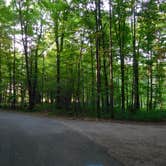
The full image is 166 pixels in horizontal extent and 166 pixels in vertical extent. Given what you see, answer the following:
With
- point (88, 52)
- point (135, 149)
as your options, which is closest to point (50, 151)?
point (135, 149)

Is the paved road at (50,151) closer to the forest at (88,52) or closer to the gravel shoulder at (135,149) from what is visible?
the gravel shoulder at (135,149)

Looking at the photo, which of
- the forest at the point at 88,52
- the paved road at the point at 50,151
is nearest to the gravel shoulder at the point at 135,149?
the paved road at the point at 50,151

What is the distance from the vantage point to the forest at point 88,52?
20.2m

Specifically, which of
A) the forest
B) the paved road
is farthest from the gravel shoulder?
the forest

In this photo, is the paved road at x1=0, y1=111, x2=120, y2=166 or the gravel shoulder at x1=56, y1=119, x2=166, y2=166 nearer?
the paved road at x1=0, y1=111, x2=120, y2=166

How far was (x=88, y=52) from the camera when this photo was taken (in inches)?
1014

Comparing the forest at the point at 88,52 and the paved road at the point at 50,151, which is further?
the forest at the point at 88,52

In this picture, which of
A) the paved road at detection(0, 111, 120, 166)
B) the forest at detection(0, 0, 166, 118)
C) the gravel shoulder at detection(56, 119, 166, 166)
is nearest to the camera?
the paved road at detection(0, 111, 120, 166)

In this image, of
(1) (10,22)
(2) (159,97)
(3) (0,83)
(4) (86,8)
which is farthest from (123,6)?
(3) (0,83)

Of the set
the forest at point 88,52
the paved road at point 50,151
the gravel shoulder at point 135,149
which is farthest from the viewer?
the forest at point 88,52

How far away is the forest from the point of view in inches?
796

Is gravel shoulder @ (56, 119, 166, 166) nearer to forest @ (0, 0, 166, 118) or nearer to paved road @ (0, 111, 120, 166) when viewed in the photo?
paved road @ (0, 111, 120, 166)

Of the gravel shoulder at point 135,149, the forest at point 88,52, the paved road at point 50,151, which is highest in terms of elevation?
the forest at point 88,52

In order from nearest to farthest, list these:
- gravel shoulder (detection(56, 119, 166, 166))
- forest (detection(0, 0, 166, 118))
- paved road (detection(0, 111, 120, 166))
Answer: paved road (detection(0, 111, 120, 166))
gravel shoulder (detection(56, 119, 166, 166))
forest (detection(0, 0, 166, 118))
